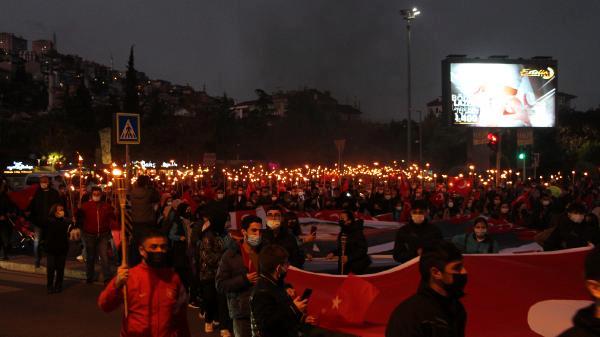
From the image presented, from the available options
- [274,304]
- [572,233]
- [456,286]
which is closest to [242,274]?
[274,304]

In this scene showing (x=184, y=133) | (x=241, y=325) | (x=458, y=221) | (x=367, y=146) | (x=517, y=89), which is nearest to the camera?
(x=241, y=325)

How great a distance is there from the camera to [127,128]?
14.0 metres

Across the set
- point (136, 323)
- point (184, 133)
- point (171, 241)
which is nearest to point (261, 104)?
point (184, 133)

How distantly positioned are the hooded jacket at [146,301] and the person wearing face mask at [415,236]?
4153mm

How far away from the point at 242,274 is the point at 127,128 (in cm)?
794

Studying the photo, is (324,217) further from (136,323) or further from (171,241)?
(136,323)

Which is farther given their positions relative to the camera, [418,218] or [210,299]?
[210,299]

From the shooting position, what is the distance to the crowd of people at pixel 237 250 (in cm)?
466

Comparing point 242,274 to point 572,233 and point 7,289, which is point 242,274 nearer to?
point 572,233

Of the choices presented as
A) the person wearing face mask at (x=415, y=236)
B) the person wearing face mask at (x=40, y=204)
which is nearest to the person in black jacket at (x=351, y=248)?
the person wearing face mask at (x=415, y=236)

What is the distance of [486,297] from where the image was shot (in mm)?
6812

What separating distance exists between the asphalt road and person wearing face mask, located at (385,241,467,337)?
597cm

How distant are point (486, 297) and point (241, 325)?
2341mm

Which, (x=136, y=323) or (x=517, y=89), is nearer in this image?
(x=136, y=323)
